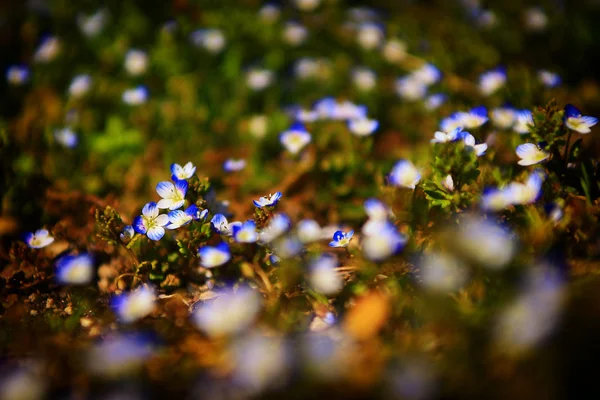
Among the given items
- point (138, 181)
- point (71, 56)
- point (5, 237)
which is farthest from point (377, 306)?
point (71, 56)

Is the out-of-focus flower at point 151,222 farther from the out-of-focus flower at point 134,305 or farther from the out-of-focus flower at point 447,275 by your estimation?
the out-of-focus flower at point 447,275

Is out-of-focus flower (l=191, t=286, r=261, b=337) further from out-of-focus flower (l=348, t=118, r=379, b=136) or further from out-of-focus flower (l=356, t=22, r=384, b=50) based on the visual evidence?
out-of-focus flower (l=356, t=22, r=384, b=50)

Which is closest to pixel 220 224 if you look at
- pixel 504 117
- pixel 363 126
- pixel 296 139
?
pixel 296 139

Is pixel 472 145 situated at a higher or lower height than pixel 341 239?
higher

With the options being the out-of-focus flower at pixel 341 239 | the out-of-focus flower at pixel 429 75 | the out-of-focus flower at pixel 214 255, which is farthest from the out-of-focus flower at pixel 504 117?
the out-of-focus flower at pixel 214 255

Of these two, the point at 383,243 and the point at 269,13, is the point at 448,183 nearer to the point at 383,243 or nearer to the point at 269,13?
the point at 383,243

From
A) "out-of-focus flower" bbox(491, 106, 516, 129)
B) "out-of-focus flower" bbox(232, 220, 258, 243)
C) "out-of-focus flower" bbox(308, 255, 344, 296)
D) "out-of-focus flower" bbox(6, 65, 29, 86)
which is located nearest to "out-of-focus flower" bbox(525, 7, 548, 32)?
"out-of-focus flower" bbox(491, 106, 516, 129)
